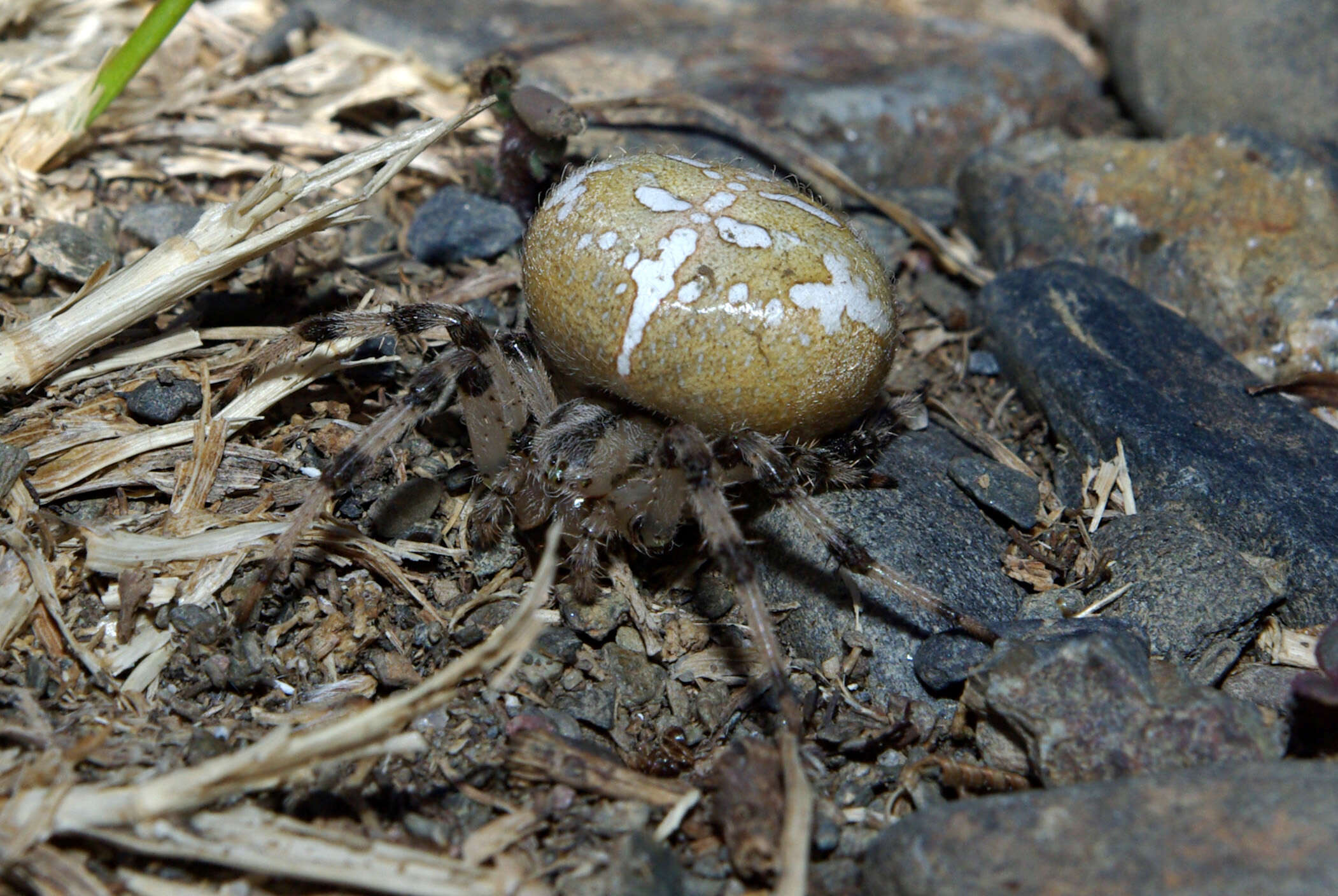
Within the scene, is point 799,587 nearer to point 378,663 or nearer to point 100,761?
point 378,663

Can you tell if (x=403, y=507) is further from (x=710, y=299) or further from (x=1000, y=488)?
(x=1000, y=488)

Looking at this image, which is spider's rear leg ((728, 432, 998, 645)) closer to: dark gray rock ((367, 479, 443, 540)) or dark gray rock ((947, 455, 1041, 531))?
dark gray rock ((947, 455, 1041, 531))

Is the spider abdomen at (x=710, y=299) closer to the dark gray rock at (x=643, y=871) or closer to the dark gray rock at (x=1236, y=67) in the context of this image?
the dark gray rock at (x=643, y=871)

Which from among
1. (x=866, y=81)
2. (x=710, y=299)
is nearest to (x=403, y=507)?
(x=710, y=299)

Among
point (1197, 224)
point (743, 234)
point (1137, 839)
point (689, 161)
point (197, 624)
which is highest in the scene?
point (689, 161)

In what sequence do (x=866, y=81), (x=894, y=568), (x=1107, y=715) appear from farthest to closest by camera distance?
(x=866, y=81)
(x=894, y=568)
(x=1107, y=715)

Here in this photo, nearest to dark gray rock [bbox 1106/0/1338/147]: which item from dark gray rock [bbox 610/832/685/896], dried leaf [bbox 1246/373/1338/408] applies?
dried leaf [bbox 1246/373/1338/408]
